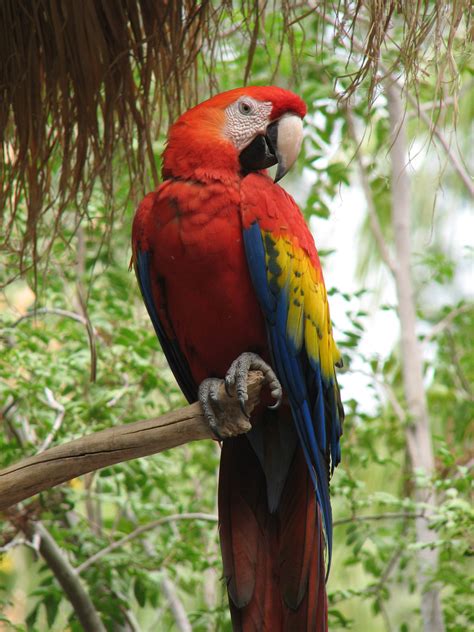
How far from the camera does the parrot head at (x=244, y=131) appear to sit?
150cm

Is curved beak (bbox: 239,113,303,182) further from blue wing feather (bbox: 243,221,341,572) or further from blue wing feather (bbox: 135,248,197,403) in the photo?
blue wing feather (bbox: 135,248,197,403)

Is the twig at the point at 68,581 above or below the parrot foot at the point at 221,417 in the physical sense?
below

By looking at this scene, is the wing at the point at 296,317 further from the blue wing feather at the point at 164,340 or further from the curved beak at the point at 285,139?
the blue wing feather at the point at 164,340

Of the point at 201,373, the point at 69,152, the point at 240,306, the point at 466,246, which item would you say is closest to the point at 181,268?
the point at 240,306

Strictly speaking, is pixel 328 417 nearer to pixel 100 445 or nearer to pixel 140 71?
pixel 100 445

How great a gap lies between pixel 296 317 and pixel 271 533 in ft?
1.37

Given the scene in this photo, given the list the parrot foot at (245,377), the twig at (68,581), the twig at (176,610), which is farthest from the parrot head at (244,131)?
the twig at (176,610)

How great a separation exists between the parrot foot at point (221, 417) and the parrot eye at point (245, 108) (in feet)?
1.77

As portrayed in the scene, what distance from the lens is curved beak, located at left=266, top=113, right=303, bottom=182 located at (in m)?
1.54

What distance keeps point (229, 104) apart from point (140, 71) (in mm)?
352

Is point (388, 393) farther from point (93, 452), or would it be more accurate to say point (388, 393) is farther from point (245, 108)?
point (93, 452)

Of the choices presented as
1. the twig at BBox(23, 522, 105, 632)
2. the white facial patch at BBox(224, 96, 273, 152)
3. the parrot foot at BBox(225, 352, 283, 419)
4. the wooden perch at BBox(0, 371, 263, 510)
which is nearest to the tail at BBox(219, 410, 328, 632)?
the parrot foot at BBox(225, 352, 283, 419)

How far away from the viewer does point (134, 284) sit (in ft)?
8.44


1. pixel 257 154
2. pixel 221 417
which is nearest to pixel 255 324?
pixel 221 417
